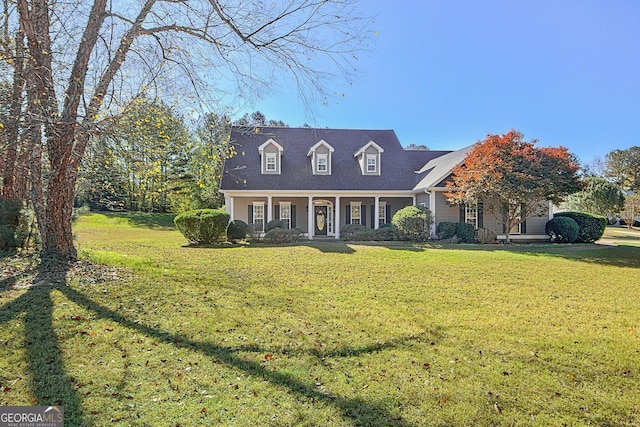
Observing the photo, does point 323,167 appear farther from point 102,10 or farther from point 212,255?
point 102,10

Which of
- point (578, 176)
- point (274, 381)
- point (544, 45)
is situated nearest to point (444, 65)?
point (544, 45)

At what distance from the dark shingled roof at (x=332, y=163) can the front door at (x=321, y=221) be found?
1931 millimetres

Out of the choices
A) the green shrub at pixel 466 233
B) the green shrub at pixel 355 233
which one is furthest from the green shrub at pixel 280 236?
the green shrub at pixel 466 233

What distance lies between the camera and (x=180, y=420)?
2844mm

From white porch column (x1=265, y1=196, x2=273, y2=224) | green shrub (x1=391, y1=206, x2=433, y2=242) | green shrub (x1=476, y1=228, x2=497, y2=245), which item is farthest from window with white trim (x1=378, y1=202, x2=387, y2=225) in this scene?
white porch column (x1=265, y1=196, x2=273, y2=224)

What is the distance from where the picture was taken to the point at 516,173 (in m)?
15.2

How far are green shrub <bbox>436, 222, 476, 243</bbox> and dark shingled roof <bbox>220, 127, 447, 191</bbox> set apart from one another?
3717 millimetres

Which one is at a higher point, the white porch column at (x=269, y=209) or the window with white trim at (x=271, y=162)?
the window with white trim at (x=271, y=162)

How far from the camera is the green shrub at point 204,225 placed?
15.8 metres

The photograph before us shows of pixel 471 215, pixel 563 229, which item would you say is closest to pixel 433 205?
pixel 471 215

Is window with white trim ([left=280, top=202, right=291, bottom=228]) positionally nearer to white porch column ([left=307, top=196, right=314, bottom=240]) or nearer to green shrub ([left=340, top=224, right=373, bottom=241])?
white porch column ([left=307, top=196, right=314, bottom=240])

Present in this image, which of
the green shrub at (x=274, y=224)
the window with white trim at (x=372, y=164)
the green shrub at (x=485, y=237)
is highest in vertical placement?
the window with white trim at (x=372, y=164)

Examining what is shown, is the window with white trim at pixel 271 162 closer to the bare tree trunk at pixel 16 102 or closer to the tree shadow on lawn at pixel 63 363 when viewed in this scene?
the bare tree trunk at pixel 16 102

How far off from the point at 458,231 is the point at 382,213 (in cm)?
478
